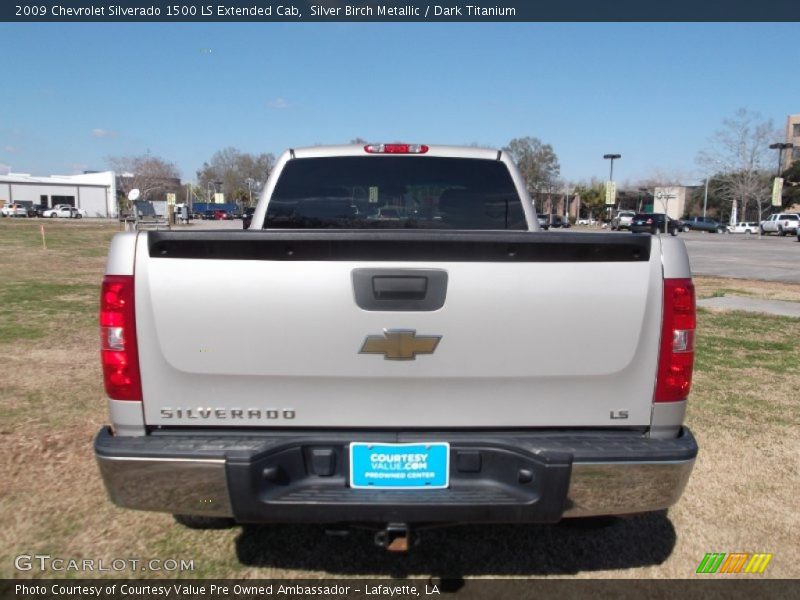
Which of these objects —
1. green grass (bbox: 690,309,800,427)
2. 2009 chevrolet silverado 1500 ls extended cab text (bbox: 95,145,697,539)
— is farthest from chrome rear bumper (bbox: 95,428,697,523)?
green grass (bbox: 690,309,800,427)

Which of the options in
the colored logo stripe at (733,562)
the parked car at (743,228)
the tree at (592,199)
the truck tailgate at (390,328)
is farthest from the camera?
the tree at (592,199)

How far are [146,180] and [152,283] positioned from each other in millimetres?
82144

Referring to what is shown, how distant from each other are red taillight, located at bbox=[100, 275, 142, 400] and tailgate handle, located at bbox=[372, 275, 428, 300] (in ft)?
2.85

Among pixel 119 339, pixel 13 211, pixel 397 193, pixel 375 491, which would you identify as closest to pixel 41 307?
pixel 397 193

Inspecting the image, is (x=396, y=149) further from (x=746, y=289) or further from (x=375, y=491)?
(x=746, y=289)

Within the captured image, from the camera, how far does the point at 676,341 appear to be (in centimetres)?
223

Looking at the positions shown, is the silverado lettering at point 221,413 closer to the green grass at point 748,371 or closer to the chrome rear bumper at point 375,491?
the chrome rear bumper at point 375,491

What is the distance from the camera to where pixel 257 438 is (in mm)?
2199

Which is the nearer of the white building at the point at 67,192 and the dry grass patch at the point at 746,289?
the dry grass patch at the point at 746,289

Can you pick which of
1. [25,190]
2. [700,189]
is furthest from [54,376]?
[25,190]

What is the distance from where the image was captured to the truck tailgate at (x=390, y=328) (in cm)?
212

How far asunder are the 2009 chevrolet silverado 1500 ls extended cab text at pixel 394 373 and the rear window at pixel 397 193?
1837 mm

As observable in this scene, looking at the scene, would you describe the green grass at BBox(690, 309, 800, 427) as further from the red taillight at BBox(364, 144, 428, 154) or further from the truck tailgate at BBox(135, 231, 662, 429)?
the truck tailgate at BBox(135, 231, 662, 429)

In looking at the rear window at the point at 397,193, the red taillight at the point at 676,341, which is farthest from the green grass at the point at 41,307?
the red taillight at the point at 676,341
